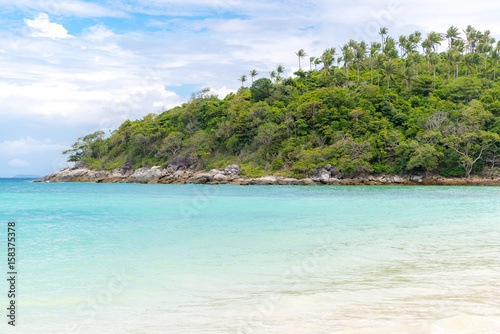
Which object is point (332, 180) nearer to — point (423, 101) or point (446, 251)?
point (423, 101)

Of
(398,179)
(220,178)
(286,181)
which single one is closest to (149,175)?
(220,178)

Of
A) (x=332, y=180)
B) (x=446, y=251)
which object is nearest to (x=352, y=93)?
(x=332, y=180)

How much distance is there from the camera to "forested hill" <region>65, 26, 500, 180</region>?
49.4 m

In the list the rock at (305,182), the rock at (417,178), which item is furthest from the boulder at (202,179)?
the rock at (417,178)

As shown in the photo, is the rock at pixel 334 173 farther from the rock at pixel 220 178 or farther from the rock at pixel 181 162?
the rock at pixel 181 162

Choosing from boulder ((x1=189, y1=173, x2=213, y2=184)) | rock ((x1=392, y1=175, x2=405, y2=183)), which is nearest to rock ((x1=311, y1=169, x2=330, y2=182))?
rock ((x1=392, y1=175, x2=405, y2=183))

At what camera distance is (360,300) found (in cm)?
493

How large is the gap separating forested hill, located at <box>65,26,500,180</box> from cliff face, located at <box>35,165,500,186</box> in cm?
156

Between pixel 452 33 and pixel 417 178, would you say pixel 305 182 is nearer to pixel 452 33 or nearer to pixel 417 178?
pixel 417 178

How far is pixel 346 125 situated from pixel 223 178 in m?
20.7

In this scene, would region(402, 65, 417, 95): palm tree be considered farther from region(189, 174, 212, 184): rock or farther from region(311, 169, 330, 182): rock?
region(189, 174, 212, 184): rock

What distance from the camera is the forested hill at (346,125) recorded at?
4941cm

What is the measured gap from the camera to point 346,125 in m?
56.8

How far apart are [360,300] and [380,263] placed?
2710 mm
